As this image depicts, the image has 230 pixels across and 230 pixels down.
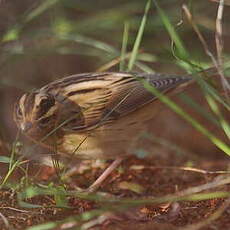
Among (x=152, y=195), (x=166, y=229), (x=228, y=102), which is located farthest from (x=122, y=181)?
(x=166, y=229)

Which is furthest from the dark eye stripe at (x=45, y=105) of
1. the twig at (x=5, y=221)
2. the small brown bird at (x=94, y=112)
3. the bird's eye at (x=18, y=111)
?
the twig at (x=5, y=221)

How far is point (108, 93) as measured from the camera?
354 cm

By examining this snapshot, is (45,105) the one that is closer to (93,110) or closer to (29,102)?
(29,102)

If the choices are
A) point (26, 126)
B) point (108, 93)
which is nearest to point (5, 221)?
point (26, 126)

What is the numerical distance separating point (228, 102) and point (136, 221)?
79 centimetres

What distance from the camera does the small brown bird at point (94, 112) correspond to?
3227mm

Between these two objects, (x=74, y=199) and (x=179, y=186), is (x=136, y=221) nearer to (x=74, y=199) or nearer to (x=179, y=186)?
(x=74, y=199)

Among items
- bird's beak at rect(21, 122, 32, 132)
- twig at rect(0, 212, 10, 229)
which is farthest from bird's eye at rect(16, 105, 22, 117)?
twig at rect(0, 212, 10, 229)

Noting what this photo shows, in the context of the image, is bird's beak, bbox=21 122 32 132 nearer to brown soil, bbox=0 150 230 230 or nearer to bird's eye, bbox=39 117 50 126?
bird's eye, bbox=39 117 50 126

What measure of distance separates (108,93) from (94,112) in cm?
17

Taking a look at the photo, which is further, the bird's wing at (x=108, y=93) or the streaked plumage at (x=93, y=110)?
the bird's wing at (x=108, y=93)

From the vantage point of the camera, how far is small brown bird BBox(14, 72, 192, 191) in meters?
3.23

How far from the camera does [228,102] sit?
2865 millimetres

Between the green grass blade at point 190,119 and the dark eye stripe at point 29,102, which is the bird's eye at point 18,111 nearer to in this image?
the dark eye stripe at point 29,102
